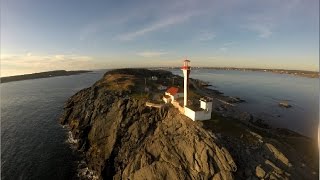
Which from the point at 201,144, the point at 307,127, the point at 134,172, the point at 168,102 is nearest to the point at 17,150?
the point at 134,172

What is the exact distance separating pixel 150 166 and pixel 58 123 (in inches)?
→ 1490

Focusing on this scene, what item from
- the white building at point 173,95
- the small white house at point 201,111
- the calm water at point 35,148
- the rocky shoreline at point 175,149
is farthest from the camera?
the white building at point 173,95

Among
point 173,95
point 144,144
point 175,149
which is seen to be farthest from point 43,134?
point 175,149

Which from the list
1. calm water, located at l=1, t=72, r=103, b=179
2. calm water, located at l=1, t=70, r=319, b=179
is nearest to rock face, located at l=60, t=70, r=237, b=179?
calm water, located at l=1, t=72, r=103, b=179

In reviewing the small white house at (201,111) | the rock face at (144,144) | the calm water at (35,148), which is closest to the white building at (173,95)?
the rock face at (144,144)

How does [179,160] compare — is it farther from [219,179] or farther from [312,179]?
[312,179]

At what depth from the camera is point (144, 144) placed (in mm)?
A: 36281

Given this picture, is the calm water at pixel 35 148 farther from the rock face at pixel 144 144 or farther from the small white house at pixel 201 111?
the small white house at pixel 201 111

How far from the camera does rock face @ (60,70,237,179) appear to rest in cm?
2911

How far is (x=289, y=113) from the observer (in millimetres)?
73875

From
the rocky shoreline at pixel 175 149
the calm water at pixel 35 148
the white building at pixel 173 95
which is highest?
the white building at pixel 173 95

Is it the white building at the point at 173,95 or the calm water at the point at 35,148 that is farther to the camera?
the white building at the point at 173,95

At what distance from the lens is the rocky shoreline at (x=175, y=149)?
29.0 metres

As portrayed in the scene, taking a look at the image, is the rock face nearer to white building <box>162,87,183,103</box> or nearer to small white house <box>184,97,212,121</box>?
small white house <box>184,97,212,121</box>
